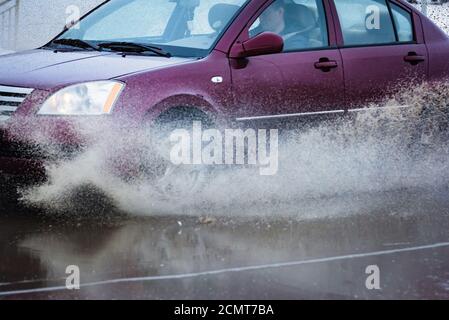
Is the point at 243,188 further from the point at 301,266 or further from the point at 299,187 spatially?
the point at 301,266

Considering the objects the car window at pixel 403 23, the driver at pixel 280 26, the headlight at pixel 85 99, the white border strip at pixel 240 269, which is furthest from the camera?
the car window at pixel 403 23

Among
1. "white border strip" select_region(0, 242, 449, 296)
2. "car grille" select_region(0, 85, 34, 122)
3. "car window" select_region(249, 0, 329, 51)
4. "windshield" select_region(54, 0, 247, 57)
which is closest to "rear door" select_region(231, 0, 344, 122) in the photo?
"car window" select_region(249, 0, 329, 51)

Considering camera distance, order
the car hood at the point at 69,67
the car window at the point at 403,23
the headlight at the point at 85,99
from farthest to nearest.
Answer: the car window at the point at 403,23
the car hood at the point at 69,67
the headlight at the point at 85,99

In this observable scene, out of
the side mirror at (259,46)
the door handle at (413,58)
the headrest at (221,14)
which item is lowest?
the side mirror at (259,46)

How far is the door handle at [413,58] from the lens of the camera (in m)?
8.25

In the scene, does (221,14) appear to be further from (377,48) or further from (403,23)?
(403,23)

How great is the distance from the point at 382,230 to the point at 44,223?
224 centimetres

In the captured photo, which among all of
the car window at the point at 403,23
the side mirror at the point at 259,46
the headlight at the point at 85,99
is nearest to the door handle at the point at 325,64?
the side mirror at the point at 259,46

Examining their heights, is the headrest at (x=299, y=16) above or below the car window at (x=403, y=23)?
below

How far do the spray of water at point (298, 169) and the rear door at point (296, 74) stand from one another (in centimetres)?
21

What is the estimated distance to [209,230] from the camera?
6555mm

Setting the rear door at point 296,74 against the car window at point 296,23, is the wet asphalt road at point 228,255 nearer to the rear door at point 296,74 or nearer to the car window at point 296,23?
the rear door at point 296,74

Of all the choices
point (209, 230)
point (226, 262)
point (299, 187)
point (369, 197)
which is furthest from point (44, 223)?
point (369, 197)

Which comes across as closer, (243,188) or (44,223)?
(44,223)
